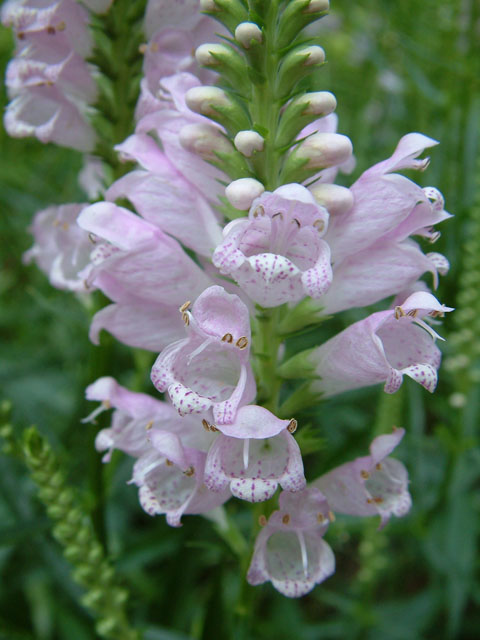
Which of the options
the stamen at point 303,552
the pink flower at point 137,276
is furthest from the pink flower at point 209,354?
the stamen at point 303,552

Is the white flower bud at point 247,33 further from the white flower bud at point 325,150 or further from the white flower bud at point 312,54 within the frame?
the white flower bud at point 325,150

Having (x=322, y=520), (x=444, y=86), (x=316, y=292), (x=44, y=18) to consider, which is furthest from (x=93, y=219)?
(x=444, y=86)

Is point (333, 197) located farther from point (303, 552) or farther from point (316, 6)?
point (303, 552)

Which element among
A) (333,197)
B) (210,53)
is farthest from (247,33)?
(333,197)

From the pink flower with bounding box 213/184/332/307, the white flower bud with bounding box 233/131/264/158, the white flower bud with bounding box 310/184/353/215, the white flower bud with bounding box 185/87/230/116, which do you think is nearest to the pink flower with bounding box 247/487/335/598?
the pink flower with bounding box 213/184/332/307

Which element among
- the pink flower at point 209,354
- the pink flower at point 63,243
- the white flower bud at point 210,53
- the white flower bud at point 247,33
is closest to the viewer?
the pink flower at point 209,354

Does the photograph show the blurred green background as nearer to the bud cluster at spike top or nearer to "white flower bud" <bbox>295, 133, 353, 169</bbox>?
the bud cluster at spike top

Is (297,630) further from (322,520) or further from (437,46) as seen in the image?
(437,46)
